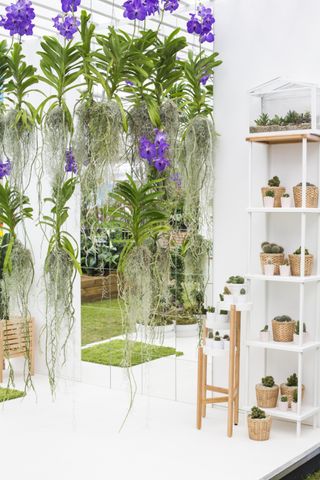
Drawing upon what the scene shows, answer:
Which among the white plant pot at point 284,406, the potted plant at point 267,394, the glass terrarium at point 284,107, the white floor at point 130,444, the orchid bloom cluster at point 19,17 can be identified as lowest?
the white floor at point 130,444

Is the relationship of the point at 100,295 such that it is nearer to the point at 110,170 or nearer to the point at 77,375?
the point at 77,375

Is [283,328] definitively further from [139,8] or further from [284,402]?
[139,8]

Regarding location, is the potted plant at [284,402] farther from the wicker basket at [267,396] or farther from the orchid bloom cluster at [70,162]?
the orchid bloom cluster at [70,162]

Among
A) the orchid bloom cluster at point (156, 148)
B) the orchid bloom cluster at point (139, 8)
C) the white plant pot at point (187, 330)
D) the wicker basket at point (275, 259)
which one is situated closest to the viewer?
the orchid bloom cluster at point (139, 8)

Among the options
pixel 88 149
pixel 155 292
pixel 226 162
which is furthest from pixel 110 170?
pixel 226 162

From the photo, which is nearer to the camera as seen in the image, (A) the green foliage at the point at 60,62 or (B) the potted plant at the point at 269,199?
(A) the green foliage at the point at 60,62

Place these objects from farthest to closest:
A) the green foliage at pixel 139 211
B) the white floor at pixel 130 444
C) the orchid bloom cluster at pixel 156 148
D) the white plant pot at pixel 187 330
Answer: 1. the white plant pot at pixel 187 330
2. the green foliage at pixel 139 211
3. the orchid bloom cluster at pixel 156 148
4. the white floor at pixel 130 444

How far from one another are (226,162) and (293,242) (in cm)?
75

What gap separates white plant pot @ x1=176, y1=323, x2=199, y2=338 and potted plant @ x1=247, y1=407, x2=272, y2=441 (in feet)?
2.98

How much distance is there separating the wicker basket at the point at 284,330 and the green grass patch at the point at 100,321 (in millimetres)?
1559

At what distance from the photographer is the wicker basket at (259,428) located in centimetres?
412

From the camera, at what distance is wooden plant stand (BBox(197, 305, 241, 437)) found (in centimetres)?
423

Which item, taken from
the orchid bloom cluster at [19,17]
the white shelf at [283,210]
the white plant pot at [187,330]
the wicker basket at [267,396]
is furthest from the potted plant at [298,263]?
the orchid bloom cluster at [19,17]

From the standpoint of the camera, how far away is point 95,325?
5.63m
